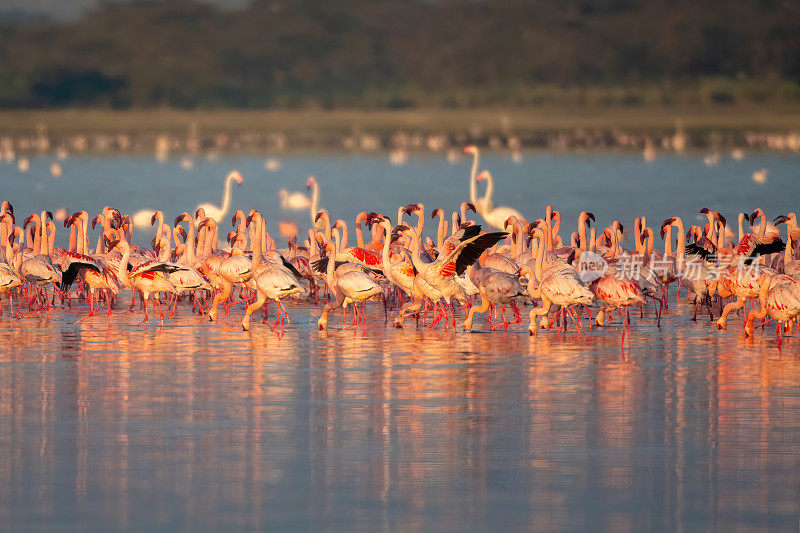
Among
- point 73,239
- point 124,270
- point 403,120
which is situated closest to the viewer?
point 124,270

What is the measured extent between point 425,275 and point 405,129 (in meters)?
122

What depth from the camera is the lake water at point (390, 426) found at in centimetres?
912

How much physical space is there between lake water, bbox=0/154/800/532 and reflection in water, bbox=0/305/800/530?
24 millimetres

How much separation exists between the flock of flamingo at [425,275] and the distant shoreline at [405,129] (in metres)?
71.2

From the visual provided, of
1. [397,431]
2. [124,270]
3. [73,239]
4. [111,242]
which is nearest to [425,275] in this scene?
[124,270]

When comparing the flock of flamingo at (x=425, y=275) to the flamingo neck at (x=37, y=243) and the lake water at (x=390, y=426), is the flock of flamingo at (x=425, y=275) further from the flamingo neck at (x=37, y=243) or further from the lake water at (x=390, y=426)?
the lake water at (x=390, y=426)

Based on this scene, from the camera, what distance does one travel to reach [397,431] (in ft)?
36.0

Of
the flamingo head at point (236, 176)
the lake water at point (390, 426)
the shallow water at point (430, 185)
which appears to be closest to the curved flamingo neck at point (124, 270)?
the lake water at point (390, 426)

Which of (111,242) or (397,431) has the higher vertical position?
(111,242)

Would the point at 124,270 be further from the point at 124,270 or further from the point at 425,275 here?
the point at 425,275

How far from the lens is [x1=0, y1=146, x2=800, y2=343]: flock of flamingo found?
15.2 meters

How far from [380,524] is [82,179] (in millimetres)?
49916

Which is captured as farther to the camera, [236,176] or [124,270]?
[236,176]

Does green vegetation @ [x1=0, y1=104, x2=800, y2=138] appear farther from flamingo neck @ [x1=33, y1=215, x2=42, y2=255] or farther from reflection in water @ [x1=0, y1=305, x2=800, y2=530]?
reflection in water @ [x1=0, y1=305, x2=800, y2=530]
